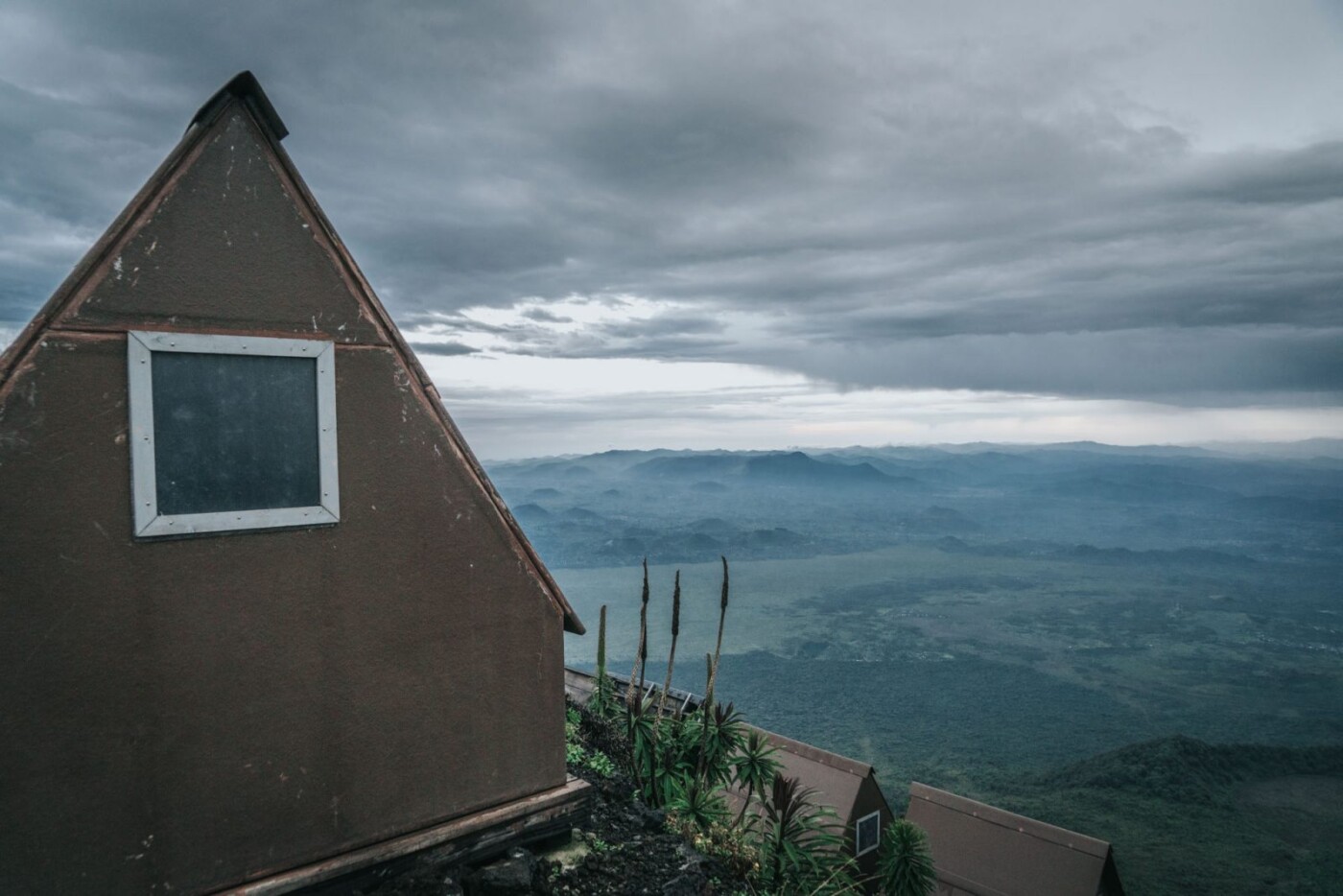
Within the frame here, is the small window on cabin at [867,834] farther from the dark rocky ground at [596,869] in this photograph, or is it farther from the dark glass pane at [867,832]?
the dark rocky ground at [596,869]

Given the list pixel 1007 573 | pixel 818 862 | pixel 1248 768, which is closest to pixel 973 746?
pixel 1248 768

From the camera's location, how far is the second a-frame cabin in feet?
10.4

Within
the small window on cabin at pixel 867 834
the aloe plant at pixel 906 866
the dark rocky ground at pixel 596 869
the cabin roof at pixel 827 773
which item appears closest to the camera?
the dark rocky ground at pixel 596 869

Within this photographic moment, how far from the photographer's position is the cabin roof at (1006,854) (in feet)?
45.7

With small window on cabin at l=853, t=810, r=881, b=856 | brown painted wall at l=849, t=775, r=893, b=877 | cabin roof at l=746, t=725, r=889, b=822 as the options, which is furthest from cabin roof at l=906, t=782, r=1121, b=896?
cabin roof at l=746, t=725, r=889, b=822

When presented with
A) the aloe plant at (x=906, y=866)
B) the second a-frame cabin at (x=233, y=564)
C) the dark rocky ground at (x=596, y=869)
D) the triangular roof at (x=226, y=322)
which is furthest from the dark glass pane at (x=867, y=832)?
the triangular roof at (x=226, y=322)

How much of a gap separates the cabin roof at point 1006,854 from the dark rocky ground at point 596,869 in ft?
38.0

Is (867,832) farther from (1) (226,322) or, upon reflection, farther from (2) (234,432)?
(1) (226,322)

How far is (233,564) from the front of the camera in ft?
11.8

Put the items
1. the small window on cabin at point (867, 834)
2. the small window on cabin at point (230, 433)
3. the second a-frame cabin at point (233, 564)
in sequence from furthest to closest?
the small window on cabin at point (867, 834) → the small window on cabin at point (230, 433) → the second a-frame cabin at point (233, 564)

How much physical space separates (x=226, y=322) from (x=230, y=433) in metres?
0.57

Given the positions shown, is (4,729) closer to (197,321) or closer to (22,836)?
(22,836)

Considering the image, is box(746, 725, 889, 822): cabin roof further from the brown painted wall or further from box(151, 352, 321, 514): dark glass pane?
box(151, 352, 321, 514): dark glass pane

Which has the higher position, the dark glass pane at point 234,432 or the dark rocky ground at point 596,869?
the dark glass pane at point 234,432
